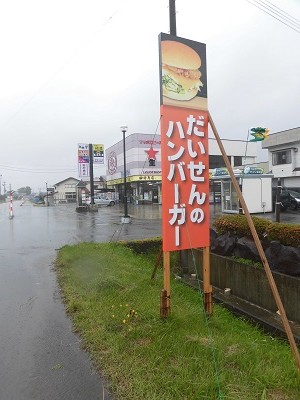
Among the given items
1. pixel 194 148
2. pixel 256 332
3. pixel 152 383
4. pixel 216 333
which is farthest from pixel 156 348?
pixel 194 148

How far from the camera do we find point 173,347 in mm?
3436

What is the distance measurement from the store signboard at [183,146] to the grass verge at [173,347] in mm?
964

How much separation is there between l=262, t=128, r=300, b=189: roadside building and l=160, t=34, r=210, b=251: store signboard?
97.7ft

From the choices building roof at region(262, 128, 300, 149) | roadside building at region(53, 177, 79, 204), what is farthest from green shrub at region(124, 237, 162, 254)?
roadside building at region(53, 177, 79, 204)

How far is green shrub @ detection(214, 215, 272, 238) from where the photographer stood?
20.4ft

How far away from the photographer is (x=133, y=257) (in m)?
8.61

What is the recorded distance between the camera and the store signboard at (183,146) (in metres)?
4.11

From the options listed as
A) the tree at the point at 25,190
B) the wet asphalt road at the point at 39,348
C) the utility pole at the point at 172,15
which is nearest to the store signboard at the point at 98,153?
the wet asphalt road at the point at 39,348

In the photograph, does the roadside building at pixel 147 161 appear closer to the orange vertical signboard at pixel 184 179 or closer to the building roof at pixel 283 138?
the building roof at pixel 283 138

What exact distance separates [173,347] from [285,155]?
32.9m

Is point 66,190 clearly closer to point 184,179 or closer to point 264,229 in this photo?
point 264,229

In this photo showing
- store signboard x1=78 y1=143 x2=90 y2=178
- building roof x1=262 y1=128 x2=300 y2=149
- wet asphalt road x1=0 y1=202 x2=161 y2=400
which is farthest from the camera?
store signboard x1=78 y1=143 x2=90 y2=178

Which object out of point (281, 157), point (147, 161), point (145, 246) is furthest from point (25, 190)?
point (145, 246)

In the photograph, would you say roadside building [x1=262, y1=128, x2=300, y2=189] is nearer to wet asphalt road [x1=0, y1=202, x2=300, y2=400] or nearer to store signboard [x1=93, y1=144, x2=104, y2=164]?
store signboard [x1=93, y1=144, x2=104, y2=164]
